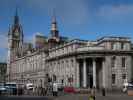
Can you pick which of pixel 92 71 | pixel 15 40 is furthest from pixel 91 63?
pixel 15 40

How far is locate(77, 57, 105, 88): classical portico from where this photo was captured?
8675 centimetres

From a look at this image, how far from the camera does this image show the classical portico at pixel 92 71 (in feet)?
285

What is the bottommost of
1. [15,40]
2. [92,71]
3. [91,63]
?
[92,71]

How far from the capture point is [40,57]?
373 ft

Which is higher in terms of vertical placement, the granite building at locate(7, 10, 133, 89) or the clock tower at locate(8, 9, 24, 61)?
the clock tower at locate(8, 9, 24, 61)

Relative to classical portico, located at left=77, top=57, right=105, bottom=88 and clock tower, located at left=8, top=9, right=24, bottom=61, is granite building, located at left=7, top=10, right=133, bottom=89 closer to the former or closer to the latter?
classical portico, located at left=77, top=57, right=105, bottom=88

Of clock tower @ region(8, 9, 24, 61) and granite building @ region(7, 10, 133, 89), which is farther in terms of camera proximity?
clock tower @ region(8, 9, 24, 61)

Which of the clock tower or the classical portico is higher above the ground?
the clock tower

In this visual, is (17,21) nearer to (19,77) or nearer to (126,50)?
(19,77)

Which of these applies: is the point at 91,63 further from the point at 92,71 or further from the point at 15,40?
the point at 15,40

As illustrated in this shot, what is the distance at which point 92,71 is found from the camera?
87.9 metres

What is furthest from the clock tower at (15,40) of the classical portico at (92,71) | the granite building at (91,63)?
the classical portico at (92,71)

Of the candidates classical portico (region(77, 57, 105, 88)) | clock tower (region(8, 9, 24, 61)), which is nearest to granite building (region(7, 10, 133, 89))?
classical portico (region(77, 57, 105, 88))

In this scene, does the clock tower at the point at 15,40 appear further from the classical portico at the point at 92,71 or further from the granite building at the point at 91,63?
the classical portico at the point at 92,71
